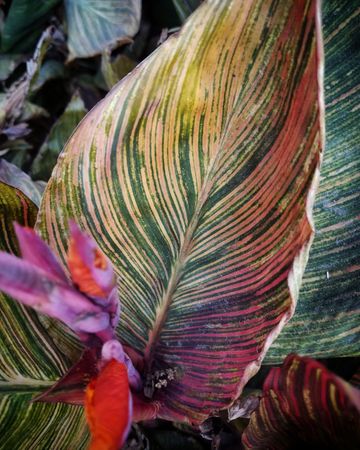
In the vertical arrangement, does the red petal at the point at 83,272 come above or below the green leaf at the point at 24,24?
below

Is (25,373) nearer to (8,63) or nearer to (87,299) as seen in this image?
Answer: (87,299)

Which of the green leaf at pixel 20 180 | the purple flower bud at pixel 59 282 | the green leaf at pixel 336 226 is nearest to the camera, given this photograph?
the purple flower bud at pixel 59 282

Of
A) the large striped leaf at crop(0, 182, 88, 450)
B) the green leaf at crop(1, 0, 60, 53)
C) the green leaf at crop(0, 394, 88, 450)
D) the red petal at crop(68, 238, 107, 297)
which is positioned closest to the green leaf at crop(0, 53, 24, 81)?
the green leaf at crop(1, 0, 60, 53)

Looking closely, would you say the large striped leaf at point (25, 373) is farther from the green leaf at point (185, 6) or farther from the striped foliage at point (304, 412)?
the green leaf at point (185, 6)

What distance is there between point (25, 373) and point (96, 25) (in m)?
0.61

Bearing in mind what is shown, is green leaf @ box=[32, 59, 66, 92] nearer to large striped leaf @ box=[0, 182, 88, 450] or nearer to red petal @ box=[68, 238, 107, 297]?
large striped leaf @ box=[0, 182, 88, 450]

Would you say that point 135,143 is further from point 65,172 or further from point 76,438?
point 76,438

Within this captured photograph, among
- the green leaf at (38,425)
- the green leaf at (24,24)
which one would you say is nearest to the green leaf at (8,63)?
the green leaf at (24,24)

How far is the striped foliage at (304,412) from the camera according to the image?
41cm

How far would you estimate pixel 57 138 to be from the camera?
2.99 feet

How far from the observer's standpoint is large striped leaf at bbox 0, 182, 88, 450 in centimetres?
60

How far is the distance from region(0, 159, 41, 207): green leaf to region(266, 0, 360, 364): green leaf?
0.41m

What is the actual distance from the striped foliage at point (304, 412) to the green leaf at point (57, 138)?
0.55 m

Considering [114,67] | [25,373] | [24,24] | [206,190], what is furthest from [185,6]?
[25,373]
